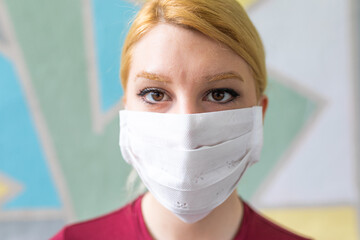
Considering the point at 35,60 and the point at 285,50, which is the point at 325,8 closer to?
the point at 285,50

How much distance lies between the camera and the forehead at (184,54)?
0.92 meters

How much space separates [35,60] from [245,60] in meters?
1.28

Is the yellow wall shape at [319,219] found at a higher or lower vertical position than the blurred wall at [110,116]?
lower

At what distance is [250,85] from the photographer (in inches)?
40.1

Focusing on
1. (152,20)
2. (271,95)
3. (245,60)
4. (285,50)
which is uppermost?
(152,20)

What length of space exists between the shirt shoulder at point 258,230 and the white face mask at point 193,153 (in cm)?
17

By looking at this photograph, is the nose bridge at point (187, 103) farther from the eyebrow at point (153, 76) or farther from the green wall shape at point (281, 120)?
the green wall shape at point (281, 120)

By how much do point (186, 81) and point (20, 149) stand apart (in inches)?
52.3

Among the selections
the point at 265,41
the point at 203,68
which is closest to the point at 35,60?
the point at 265,41

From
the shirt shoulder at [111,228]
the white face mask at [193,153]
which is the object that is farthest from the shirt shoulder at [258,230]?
the shirt shoulder at [111,228]

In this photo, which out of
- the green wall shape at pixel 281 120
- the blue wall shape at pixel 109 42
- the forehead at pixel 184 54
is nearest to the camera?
the forehead at pixel 184 54

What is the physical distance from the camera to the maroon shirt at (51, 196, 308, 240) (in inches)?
43.6

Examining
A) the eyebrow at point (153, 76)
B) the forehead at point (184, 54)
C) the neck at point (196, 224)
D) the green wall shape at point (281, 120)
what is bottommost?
the green wall shape at point (281, 120)

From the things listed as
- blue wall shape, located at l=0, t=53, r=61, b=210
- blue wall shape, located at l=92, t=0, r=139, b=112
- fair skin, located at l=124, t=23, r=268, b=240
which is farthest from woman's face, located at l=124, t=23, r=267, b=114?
blue wall shape, located at l=0, t=53, r=61, b=210
